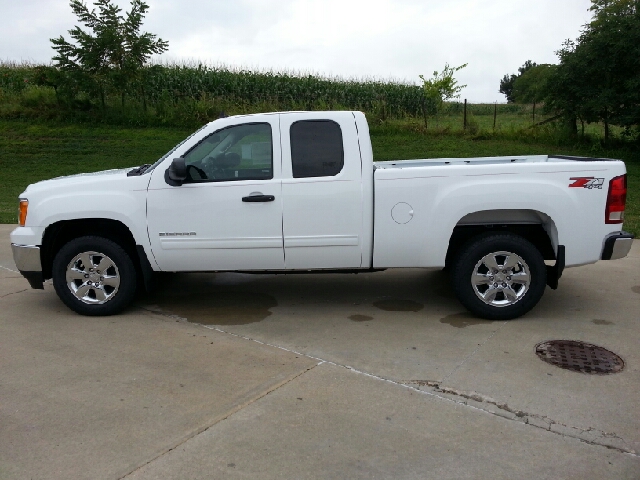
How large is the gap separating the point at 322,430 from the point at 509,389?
1.40 m

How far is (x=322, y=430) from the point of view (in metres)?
3.77

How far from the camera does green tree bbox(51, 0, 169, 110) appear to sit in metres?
21.0

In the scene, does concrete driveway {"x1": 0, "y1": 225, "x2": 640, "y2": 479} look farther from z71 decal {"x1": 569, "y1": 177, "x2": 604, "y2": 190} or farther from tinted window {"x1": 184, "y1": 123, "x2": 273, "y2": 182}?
tinted window {"x1": 184, "y1": 123, "x2": 273, "y2": 182}

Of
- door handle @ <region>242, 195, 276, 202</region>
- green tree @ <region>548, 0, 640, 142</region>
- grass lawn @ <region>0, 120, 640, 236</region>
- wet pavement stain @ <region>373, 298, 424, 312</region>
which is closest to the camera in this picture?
door handle @ <region>242, 195, 276, 202</region>

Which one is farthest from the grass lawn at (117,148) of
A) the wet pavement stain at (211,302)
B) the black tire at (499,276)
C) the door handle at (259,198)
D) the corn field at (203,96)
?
the door handle at (259,198)

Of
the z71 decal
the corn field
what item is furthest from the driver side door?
the corn field

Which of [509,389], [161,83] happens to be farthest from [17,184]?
[509,389]

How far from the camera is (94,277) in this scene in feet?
19.6

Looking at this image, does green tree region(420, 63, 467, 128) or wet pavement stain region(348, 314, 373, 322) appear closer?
wet pavement stain region(348, 314, 373, 322)

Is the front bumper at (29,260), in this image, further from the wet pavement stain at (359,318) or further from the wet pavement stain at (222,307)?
the wet pavement stain at (359,318)

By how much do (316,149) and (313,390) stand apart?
7.76 ft

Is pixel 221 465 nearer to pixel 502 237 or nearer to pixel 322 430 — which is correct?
pixel 322 430

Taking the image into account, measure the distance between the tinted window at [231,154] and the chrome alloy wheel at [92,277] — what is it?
4.02 feet

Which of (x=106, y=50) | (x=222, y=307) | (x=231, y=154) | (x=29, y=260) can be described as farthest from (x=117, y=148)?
(x=231, y=154)
